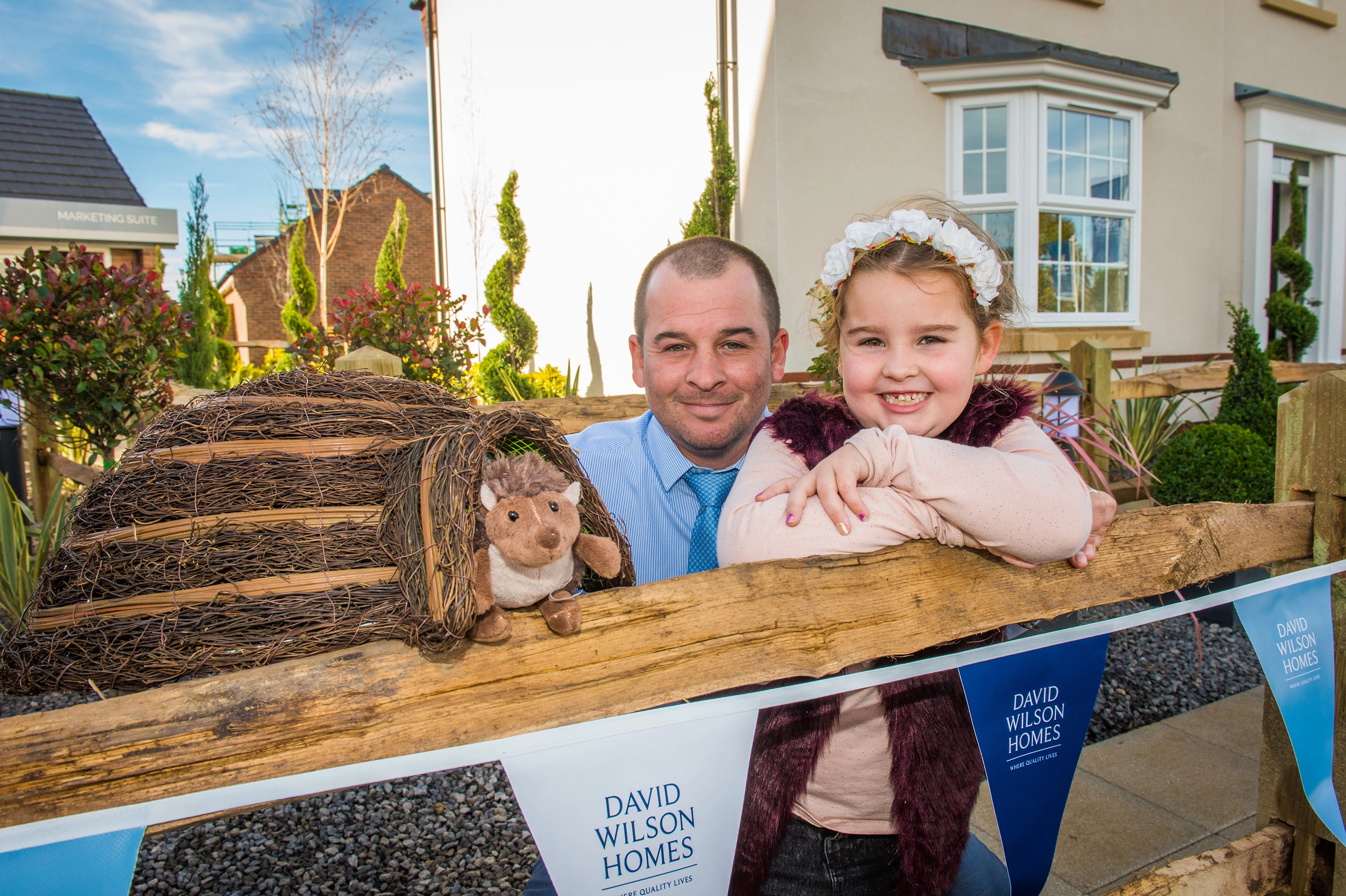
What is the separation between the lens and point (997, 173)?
7719 mm

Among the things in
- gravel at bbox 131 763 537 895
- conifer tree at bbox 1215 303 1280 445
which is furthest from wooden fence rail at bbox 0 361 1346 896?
conifer tree at bbox 1215 303 1280 445

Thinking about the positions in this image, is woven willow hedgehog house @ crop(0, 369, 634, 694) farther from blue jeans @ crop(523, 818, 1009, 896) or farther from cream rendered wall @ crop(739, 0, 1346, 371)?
cream rendered wall @ crop(739, 0, 1346, 371)

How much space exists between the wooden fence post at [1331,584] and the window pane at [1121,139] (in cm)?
767

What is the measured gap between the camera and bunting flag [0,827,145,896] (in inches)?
30.5

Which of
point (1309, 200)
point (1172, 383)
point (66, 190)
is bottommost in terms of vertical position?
point (1172, 383)

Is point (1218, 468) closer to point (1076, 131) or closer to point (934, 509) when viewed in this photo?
point (1076, 131)

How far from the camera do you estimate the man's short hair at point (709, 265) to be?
2.19 m

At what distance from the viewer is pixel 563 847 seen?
100 cm

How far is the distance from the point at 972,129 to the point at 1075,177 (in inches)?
51.4

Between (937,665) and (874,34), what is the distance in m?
7.36

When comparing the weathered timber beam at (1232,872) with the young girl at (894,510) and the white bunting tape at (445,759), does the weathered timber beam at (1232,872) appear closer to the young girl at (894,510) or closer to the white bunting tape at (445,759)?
the young girl at (894,510)

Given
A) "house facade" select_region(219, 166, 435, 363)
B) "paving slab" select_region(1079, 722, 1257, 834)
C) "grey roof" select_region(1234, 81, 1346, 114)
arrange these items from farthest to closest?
"house facade" select_region(219, 166, 435, 363) < "grey roof" select_region(1234, 81, 1346, 114) < "paving slab" select_region(1079, 722, 1257, 834)

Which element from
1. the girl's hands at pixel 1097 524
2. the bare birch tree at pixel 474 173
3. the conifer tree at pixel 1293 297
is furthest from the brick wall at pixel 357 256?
the girl's hands at pixel 1097 524

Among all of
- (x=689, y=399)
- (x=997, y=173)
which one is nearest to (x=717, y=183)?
(x=997, y=173)
